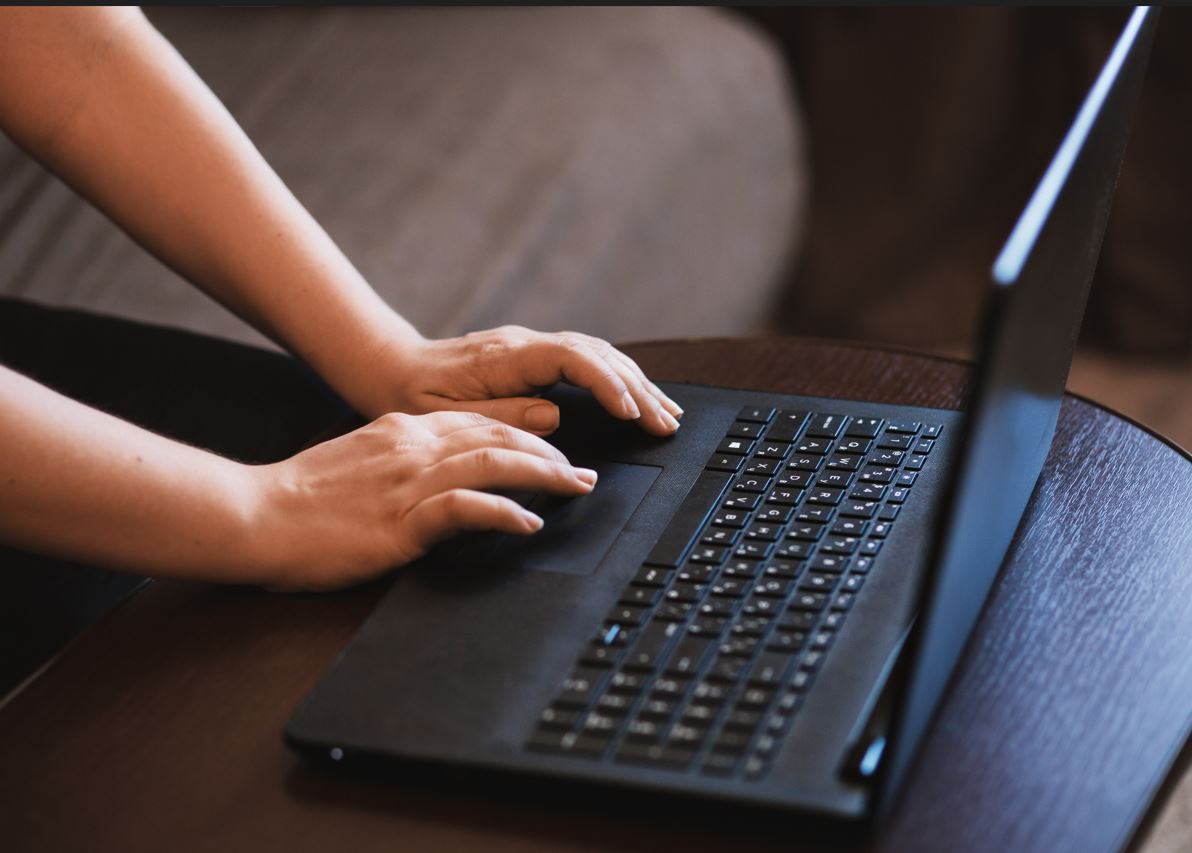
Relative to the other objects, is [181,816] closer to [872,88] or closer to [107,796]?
[107,796]

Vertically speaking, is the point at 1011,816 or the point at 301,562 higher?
the point at 301,562

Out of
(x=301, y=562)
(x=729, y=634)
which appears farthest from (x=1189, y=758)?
(x=301, y=562)

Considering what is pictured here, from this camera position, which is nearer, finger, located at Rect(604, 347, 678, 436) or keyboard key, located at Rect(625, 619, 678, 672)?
keyboard key, located at Rect(625, 619, 678, 672)

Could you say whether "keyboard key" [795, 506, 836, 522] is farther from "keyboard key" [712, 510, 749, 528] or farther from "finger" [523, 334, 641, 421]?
"finger" [523, 334, 641, 421]

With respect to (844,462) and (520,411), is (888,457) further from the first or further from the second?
(520,411)

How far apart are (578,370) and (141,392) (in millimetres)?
365

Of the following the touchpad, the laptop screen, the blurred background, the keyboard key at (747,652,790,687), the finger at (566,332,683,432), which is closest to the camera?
the laptop screen

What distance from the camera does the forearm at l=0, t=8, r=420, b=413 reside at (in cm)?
85

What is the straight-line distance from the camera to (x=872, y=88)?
1.94m

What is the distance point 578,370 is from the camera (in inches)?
30.0

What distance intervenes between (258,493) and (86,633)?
126 millimetres

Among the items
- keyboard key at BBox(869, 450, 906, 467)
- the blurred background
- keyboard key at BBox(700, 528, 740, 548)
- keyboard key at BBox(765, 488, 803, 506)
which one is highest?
keyboard key at BBox(700, 528, 740, 548)

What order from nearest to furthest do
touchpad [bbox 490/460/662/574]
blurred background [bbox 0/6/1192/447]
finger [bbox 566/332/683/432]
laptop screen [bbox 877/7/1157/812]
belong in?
1. laptop screen [bbox 877/7/1157/812]
2. touchpad [bbox 490/460/662/574]
3. finger [bbox 566/332/683/432]
4. blurred background [bbox 0/6/1192/447]

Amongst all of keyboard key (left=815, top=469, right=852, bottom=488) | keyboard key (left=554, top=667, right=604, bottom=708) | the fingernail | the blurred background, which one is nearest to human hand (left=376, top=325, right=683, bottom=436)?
the fingernail
